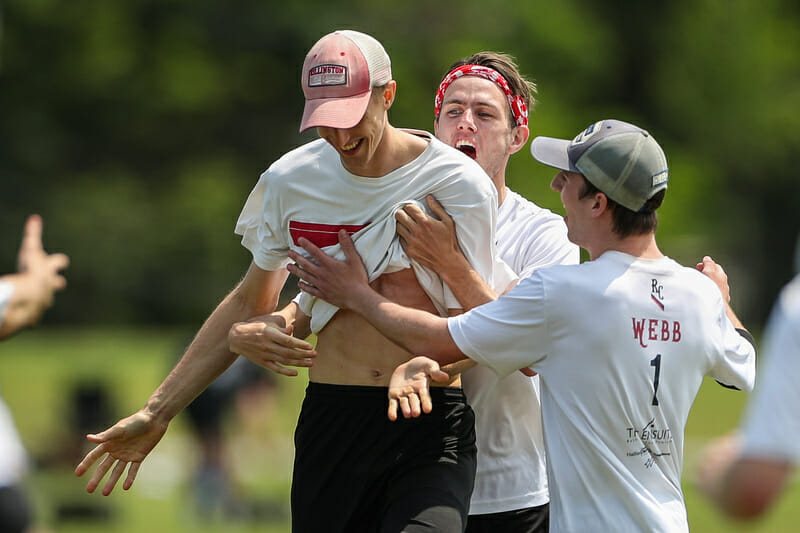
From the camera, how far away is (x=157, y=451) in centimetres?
1736

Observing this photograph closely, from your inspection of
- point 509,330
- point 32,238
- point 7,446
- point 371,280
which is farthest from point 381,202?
point 7,446

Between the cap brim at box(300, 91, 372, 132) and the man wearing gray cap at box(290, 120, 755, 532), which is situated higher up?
the cap brim at box(300, 91, 372, 132)

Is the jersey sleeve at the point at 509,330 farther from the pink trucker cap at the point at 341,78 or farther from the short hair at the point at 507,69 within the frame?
the short hair at the point at 507,69

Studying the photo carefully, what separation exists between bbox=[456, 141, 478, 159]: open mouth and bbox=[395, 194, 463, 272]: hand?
71 cm

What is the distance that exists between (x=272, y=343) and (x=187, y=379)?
1.90 ft

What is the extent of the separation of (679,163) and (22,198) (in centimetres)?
1617

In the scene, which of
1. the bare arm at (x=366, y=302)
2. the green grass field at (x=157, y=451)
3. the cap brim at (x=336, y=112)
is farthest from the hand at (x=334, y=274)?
the green grass field at (x=157, y=451)

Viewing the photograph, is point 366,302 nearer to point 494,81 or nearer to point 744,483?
point 494,81

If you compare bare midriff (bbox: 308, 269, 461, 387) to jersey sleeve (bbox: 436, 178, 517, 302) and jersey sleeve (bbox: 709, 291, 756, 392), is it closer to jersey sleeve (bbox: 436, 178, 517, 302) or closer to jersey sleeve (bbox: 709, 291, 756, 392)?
jersey sleeve (bbox: 436, 178, 517, 302)

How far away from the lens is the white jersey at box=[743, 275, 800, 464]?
319 centimetres

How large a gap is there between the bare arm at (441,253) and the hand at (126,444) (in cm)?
126

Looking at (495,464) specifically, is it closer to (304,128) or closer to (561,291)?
(561,291)

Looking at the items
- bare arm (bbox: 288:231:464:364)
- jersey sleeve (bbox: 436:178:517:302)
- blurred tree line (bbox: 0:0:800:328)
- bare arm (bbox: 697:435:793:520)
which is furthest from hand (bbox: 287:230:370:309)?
blurred tree line (bbox: 0:0:800:328)

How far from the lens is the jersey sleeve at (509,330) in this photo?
3938 mm
